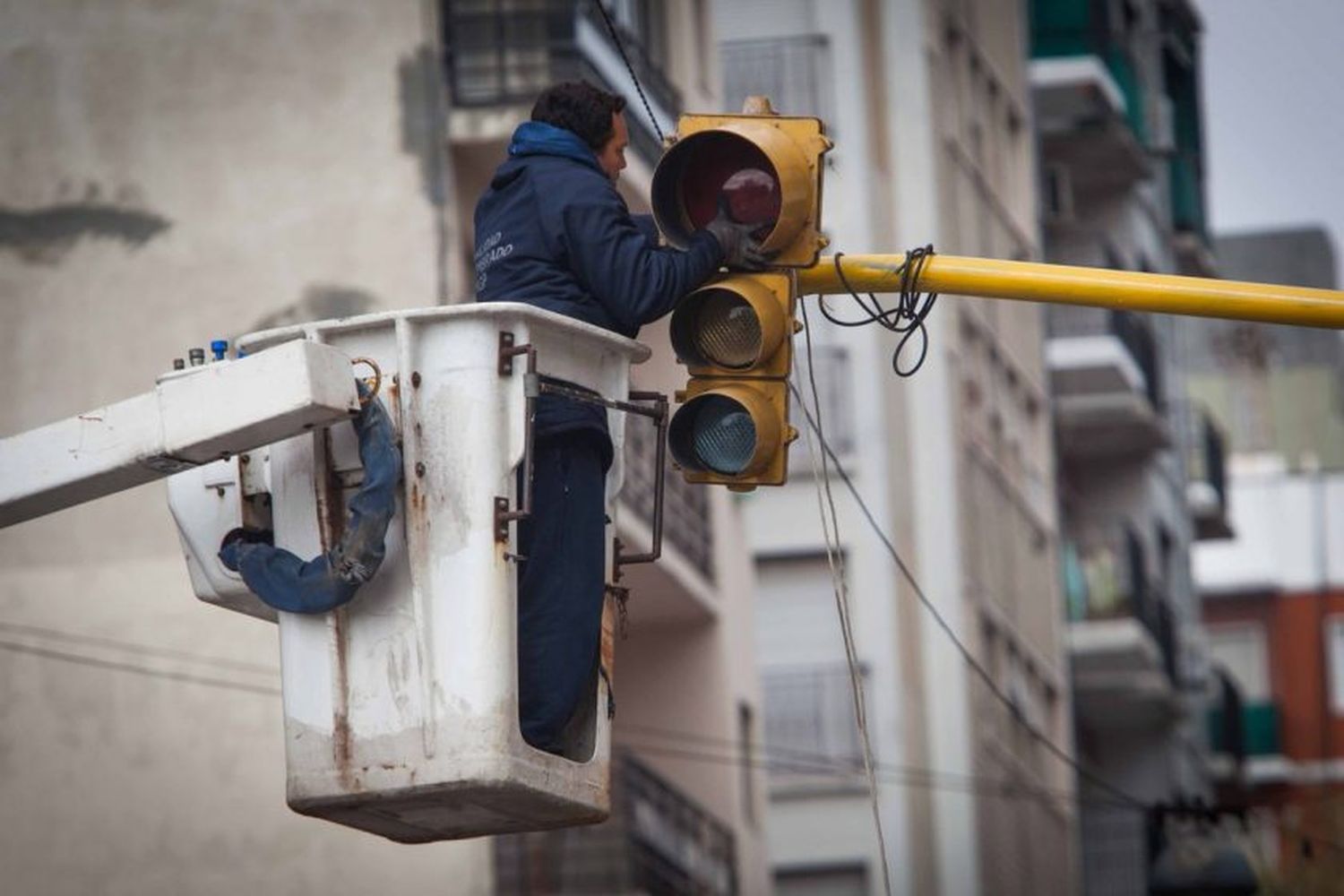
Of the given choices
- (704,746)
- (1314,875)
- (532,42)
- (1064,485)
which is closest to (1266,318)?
(532,42)

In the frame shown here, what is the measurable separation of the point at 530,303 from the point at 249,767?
445 inches

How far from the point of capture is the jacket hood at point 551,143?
13375mm

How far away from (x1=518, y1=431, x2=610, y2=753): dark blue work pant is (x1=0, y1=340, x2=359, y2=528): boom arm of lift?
896mm

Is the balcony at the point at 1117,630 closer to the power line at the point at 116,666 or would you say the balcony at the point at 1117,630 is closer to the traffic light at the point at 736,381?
the power line at the point at 116,666

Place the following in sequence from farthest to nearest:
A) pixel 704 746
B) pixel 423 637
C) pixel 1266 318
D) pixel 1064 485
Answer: pixel 1064 485 → pixel 704 746 → pixel 1266 318 → pixel 423 637

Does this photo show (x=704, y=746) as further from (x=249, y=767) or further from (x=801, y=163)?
(x=801, y=163)

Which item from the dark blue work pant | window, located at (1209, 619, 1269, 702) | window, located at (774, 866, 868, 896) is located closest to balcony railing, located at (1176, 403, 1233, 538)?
window, located at (1209, 619, 1269, 702)

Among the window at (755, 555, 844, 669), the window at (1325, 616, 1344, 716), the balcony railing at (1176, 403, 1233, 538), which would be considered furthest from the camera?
the window at (1325, 616, 1344, 716)

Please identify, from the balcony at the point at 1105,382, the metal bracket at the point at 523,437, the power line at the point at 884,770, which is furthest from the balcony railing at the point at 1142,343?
the metal bracket at the point at 523,437

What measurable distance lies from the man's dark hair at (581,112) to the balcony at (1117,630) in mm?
36157

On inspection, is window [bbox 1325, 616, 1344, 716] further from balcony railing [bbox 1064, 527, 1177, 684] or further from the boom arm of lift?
the boom arm of lift

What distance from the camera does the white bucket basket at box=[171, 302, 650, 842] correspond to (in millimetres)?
12492

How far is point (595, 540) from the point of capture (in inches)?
520

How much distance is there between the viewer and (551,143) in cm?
1338
